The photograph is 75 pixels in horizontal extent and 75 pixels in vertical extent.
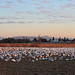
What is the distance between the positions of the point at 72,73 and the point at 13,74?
222 cm

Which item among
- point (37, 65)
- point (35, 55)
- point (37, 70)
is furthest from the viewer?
point (35, 55)

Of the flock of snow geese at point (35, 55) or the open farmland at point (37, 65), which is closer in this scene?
the open farmland at point (37, 65)

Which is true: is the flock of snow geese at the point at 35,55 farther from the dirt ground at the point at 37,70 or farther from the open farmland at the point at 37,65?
the dirt ground at the point at 37,70

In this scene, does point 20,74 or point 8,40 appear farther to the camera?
point 8,40

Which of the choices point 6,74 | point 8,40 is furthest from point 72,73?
point 8,40

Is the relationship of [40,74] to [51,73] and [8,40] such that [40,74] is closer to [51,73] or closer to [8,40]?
[51,73]

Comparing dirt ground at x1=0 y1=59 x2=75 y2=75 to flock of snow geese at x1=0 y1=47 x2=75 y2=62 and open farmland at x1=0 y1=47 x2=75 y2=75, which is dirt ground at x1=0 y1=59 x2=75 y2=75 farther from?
flock of snow geese at x1=0 y1=47 x2=75 y2=62

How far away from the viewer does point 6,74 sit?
7617mm

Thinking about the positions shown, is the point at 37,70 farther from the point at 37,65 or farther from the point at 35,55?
the point at 35,55

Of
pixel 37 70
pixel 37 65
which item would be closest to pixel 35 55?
pixel 37 65

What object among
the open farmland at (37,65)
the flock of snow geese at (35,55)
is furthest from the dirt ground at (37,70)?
the flock of snow geese at (35,55)

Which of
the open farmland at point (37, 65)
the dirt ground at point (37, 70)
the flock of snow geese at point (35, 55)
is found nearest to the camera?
the dirt ground at point (37, 70)

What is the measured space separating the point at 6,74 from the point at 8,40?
44.9 metres

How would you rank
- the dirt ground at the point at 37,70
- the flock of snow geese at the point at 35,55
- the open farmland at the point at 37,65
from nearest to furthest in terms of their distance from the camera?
the dirt ground at the point at 37,70 < the open farmland at the point at 37,65 < the flock of snow geese at the point at 35,55
